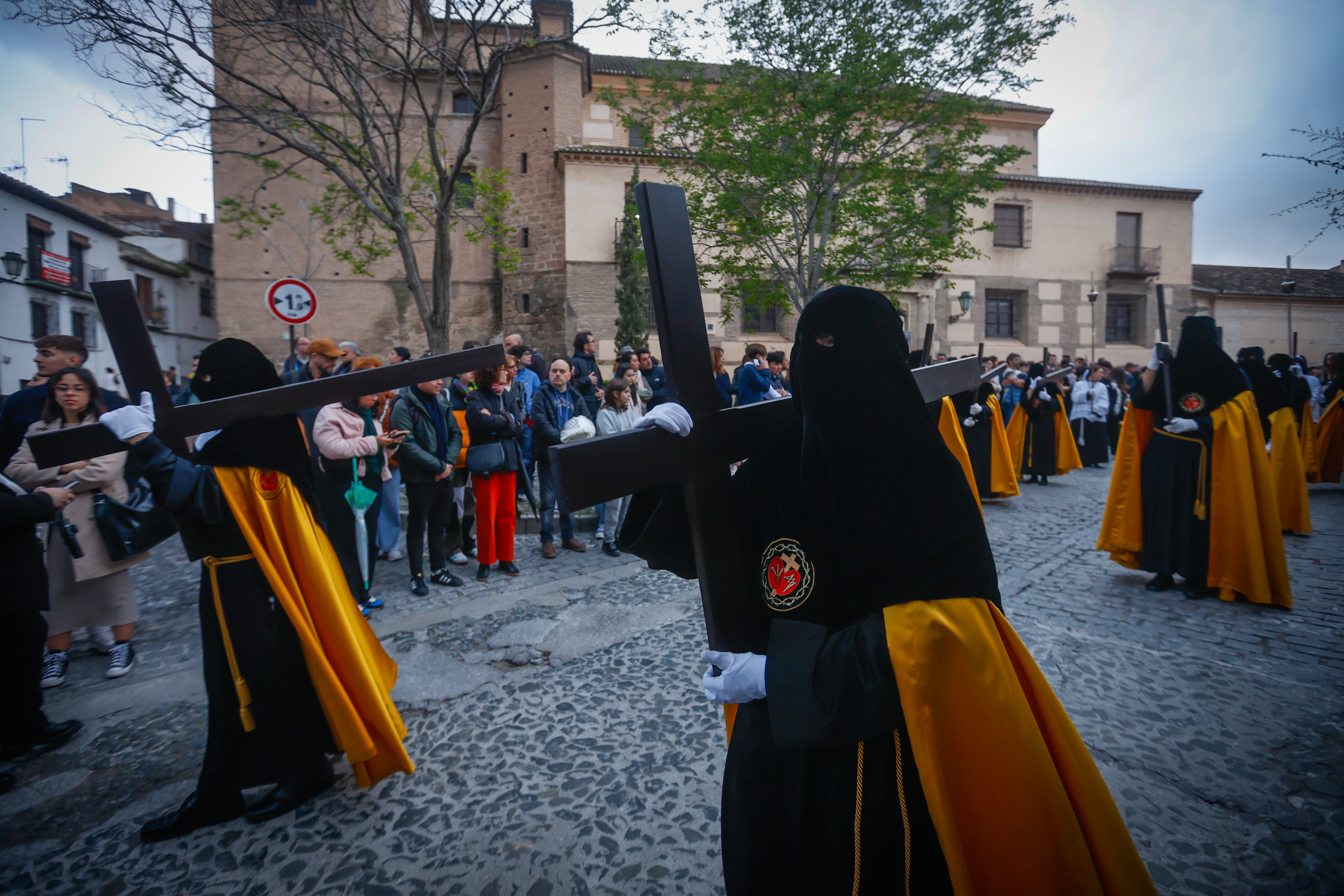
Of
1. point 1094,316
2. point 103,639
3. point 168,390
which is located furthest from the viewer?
point 1094,316

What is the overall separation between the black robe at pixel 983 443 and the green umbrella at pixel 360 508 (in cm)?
715

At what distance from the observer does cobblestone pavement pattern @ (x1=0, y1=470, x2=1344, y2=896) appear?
2.29 meters

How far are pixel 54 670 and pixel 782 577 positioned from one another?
4738 mm

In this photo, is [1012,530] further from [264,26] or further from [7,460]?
[264,26]

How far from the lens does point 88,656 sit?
14.3 ft

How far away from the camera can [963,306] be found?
23875 mm

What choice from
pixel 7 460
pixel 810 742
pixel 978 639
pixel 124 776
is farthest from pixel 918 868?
pixel 7 460

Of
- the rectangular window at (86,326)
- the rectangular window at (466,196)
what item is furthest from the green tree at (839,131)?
the rectangular window at (86,326)

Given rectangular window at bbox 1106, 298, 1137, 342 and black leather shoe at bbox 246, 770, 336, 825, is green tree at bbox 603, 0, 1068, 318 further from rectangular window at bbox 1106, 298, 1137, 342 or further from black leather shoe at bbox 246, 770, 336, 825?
rectangular window at bbox 1106, 298, 1137, 342

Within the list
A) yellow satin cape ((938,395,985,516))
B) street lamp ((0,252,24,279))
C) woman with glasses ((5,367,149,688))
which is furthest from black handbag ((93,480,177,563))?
street lamp ((0,252,24,279))

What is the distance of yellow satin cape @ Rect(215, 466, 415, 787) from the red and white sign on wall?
28.7 metres

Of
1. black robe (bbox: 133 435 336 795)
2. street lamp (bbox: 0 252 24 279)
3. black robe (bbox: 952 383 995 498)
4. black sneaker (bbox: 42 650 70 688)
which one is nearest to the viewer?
black robe (bbox: 133 435 336 795)

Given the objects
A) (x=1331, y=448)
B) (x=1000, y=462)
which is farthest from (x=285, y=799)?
(x=1331, y=448)

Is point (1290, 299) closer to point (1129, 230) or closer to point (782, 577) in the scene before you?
point (1129, 230)
